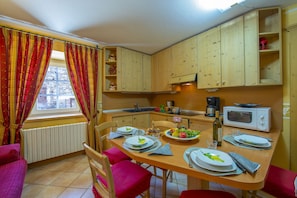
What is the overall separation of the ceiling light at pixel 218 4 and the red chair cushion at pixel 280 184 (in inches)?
72.5

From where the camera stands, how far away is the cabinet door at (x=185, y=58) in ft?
8.54

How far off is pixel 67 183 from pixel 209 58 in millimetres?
2941

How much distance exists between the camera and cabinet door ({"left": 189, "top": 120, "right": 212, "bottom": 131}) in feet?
7.17

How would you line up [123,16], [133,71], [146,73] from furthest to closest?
[146,73]
[133,71]
[123,16]

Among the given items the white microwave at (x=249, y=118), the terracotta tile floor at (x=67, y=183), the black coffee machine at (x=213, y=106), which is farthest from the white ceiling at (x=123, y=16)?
the terracotta tile floor at (x=67, y=183)

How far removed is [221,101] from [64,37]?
10.4 feet

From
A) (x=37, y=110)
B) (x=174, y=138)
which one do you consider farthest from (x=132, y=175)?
(x=37, y=110)

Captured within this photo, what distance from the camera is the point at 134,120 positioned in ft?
10.1

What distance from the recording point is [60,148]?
98.5 inches

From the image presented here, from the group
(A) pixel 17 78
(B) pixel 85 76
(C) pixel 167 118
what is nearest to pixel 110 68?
(B) pixel 85 76

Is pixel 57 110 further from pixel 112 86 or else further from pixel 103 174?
pixel 103 174

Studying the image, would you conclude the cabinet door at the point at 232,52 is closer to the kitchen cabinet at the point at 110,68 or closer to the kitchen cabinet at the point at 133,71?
the kitchen cabinet at the point at 133,71

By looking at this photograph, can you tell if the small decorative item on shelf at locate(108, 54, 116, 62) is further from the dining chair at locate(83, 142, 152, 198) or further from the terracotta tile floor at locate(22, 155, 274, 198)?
the dining chair at locate(83, 142, 152, 198)

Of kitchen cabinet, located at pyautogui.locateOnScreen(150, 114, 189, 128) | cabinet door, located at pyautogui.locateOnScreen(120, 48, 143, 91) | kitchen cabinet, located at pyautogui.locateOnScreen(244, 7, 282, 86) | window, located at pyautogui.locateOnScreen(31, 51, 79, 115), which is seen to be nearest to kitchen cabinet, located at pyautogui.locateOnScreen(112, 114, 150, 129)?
kitchen cabinet, located at pyautogui.locateOnScreen(150, 114, 189, 128)
